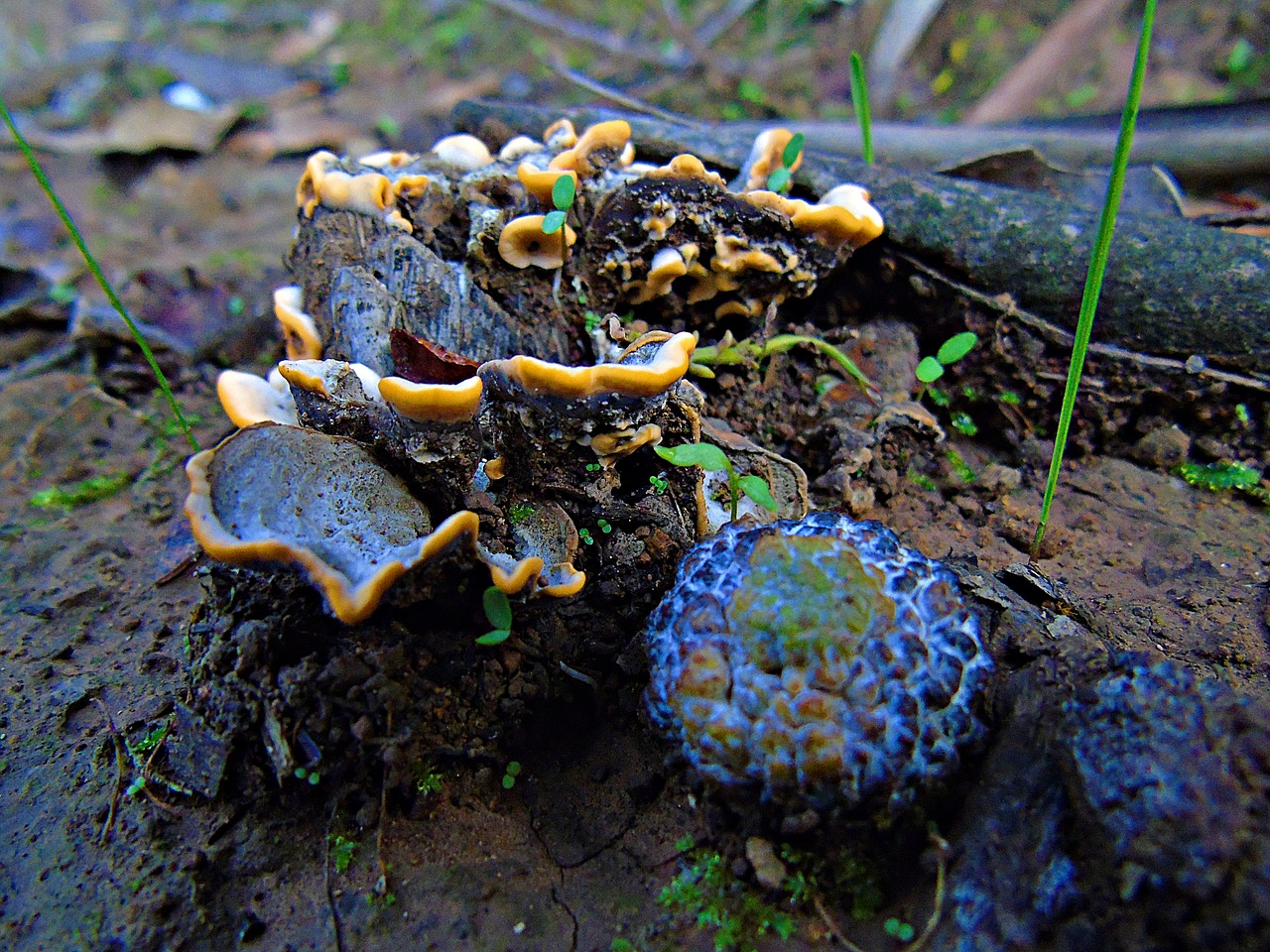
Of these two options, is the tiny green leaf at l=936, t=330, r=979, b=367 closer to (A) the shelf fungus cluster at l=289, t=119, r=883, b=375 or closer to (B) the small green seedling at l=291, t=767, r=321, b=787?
(A) the shelf fungus cluster at l=289, t=119, r=883, b=375

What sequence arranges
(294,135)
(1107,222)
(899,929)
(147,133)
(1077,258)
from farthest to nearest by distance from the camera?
1. (294,135)
2. (147,133)
3. (1077,258)
4. (1107,222)
5. (899,929)

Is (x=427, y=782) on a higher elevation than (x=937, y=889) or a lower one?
lower

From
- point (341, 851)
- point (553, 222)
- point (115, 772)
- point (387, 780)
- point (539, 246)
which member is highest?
point (553, 222)

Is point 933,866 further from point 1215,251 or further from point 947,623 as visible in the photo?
point 1215,251

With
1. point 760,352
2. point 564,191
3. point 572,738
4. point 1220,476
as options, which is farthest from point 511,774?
point 1220,476

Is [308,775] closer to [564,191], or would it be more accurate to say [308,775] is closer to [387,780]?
[387,780]

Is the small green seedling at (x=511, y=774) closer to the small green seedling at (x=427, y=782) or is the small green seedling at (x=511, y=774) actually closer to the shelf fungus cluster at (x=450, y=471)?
the small green seedling at (x=427, y=782)

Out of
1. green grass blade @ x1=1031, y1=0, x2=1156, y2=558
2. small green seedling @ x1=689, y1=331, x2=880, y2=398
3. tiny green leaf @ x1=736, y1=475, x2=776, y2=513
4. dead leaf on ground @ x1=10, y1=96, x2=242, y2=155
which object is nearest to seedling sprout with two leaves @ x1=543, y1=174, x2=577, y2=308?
small green seedling @ x1=689, y1=331, x2=880, y2=398
